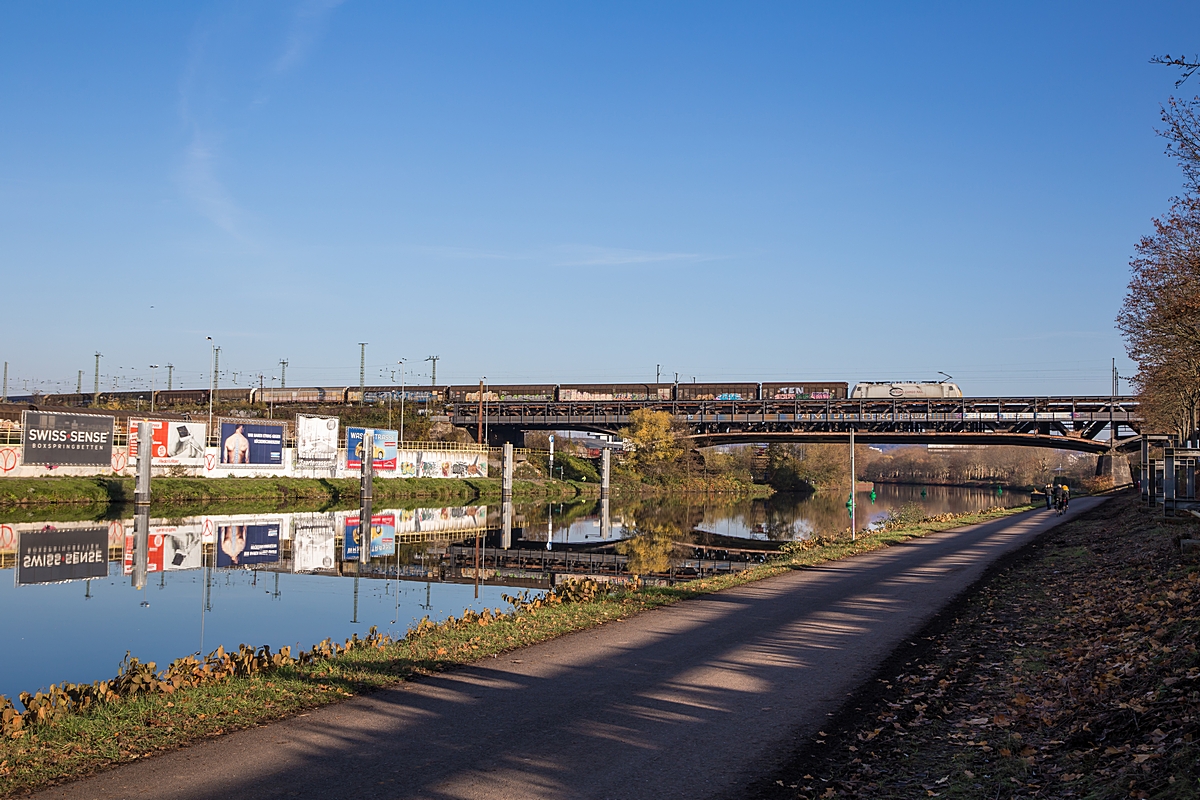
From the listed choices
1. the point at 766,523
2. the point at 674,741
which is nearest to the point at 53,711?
the point at 674,741

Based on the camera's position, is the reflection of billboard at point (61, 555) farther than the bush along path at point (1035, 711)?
Yes

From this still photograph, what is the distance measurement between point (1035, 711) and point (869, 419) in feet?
298

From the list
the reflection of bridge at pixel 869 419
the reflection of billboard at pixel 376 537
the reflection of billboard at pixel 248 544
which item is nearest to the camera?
the reflection of billboard at pixel 248 544

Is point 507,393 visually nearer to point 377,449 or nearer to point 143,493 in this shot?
point 377,449

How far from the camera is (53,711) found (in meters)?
9.00

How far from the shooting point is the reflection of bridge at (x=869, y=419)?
89688mm

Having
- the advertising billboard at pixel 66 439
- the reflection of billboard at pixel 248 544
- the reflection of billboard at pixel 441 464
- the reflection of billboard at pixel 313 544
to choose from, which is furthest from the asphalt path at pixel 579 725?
the reflection of billboard at pixel 441 464

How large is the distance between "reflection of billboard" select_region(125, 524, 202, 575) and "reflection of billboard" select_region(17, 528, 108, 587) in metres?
0.78

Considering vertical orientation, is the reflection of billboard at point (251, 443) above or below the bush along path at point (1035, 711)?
above

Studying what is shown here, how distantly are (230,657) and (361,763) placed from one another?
15.1ft

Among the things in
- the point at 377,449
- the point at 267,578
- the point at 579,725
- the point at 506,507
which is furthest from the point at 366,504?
the point at 579,725

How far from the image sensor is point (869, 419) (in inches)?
3841

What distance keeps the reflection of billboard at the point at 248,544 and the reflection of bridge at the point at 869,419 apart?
58.0m

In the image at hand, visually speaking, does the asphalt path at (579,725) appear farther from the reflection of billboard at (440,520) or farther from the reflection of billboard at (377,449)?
the reflection of billboard at (377,449)
